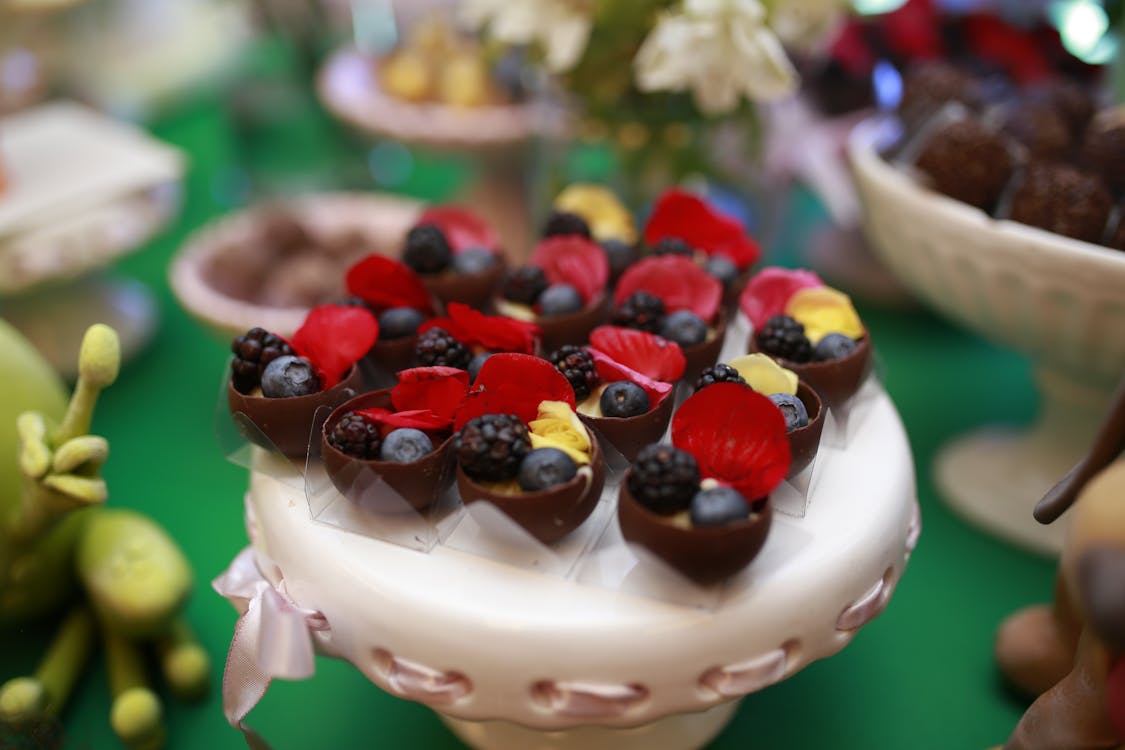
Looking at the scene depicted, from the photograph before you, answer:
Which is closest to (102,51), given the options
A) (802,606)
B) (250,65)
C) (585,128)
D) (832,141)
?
(250,65)

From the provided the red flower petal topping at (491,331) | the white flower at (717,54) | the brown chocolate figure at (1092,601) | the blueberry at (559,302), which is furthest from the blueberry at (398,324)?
the brown chocolate figure at (1092,601)

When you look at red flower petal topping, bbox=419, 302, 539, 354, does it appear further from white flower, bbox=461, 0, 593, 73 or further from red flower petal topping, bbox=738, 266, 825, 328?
white flower, bbox=461, 0, 593, 73

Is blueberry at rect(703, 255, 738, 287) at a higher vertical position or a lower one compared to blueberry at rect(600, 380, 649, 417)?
lower

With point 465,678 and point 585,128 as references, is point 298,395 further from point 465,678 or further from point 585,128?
point 585,128

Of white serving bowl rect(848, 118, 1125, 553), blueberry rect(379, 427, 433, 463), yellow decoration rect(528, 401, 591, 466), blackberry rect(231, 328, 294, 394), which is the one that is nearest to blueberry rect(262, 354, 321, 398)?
blackberry rect(231, 328, 294, 394)

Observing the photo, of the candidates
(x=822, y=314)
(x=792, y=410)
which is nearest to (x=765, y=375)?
(x=792, y=410)

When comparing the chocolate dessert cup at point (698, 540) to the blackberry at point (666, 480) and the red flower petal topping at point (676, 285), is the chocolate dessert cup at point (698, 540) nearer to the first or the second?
the blackberry at point (666, 480)
